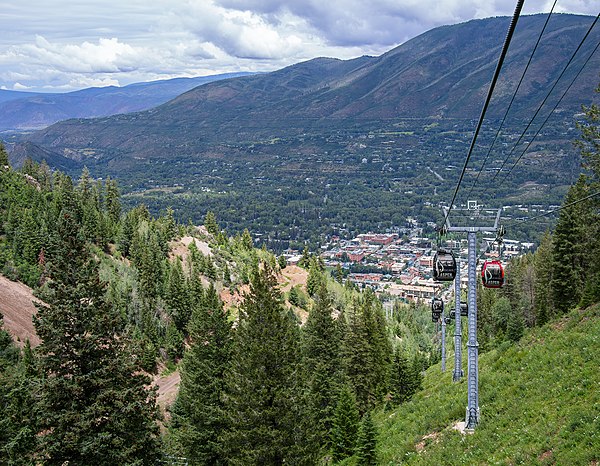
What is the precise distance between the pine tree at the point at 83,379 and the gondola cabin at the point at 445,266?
35.0ft

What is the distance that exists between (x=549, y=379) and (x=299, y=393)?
895 centimetres

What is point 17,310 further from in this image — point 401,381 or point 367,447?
point 367,447

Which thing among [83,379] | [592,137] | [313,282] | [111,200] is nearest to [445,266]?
[83,379]

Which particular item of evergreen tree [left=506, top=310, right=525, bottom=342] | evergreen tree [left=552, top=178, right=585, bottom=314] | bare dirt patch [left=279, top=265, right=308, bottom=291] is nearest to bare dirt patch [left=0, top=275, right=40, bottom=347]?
evergreen tree [left=506, top=310, right=525, bottom=342]

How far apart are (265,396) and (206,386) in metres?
3.83

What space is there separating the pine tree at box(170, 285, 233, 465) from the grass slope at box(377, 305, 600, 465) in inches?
272

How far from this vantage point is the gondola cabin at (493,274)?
1695 centimetres

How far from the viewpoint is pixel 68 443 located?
14016mm

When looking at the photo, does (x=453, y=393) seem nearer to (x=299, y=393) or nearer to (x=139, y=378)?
(x=299, y=393)

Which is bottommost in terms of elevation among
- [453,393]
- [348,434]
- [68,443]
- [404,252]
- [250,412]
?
[404,252]

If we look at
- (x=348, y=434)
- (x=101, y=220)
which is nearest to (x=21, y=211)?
(x=101, y=220)

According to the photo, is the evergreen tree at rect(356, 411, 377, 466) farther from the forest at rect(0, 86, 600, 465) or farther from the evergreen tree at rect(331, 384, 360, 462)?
the evergreen tree at rect(331, 384, 360, 462)

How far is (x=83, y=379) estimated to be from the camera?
1455 centimetres

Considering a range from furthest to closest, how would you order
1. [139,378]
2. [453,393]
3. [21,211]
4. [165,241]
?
1. [165,241]
2. [21,211]
3. [453,393]
4. [139,378]
